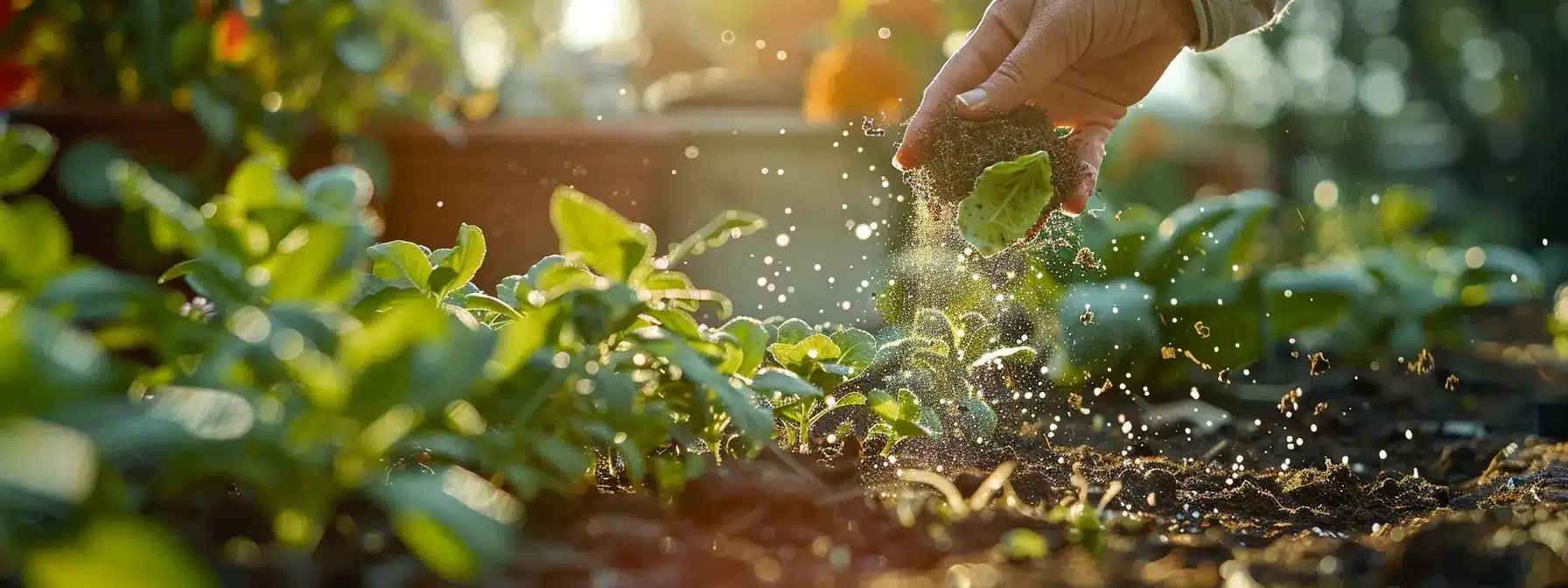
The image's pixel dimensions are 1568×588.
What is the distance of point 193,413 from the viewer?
47cm

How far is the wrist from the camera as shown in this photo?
1.61 metres

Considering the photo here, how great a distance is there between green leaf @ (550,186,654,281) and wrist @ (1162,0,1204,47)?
111cm

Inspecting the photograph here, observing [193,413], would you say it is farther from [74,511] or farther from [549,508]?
[549,508]

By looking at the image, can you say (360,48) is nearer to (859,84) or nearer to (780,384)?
(859,84)

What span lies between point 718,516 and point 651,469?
121 mm

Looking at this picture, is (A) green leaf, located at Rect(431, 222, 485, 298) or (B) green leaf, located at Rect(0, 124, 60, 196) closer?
(B) green leaf, located at Rect(0, 124, 60, 196)

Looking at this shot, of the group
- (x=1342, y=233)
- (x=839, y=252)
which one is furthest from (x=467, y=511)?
(x=1342, y=233)

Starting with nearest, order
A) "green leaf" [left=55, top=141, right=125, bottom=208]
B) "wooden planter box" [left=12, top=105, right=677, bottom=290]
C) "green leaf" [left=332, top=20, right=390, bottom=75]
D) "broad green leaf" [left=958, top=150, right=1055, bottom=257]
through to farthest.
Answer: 1. "broad green leaf" [left=958, top=150, right=1055, bottom=257]
2. "green leaf" [left=55, top=141, right=125, bottom=208]
3. "green leaf" [left=332, top=20, right=390, bottom=75]
4. "wooden planter box" [left=12, top=105, right=677, bottom=290]

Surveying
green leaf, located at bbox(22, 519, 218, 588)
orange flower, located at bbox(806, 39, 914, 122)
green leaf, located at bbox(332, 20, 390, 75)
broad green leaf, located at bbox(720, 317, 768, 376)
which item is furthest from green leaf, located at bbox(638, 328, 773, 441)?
orange flower, located at bbox(806, 39, 914, 122)

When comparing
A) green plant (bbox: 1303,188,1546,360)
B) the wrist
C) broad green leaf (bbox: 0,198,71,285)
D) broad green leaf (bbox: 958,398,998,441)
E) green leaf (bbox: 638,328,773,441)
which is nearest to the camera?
broad green leaf (bbox: 0,198,71,285)

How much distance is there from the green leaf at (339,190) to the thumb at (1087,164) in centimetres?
91

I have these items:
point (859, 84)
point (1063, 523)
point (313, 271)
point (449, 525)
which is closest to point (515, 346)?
point (313, 271)

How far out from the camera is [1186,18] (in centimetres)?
163

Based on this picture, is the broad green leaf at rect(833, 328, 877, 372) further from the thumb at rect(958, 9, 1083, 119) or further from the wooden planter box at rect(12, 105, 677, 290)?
the wooden planter box at rect(12, 105, 677, 290)
